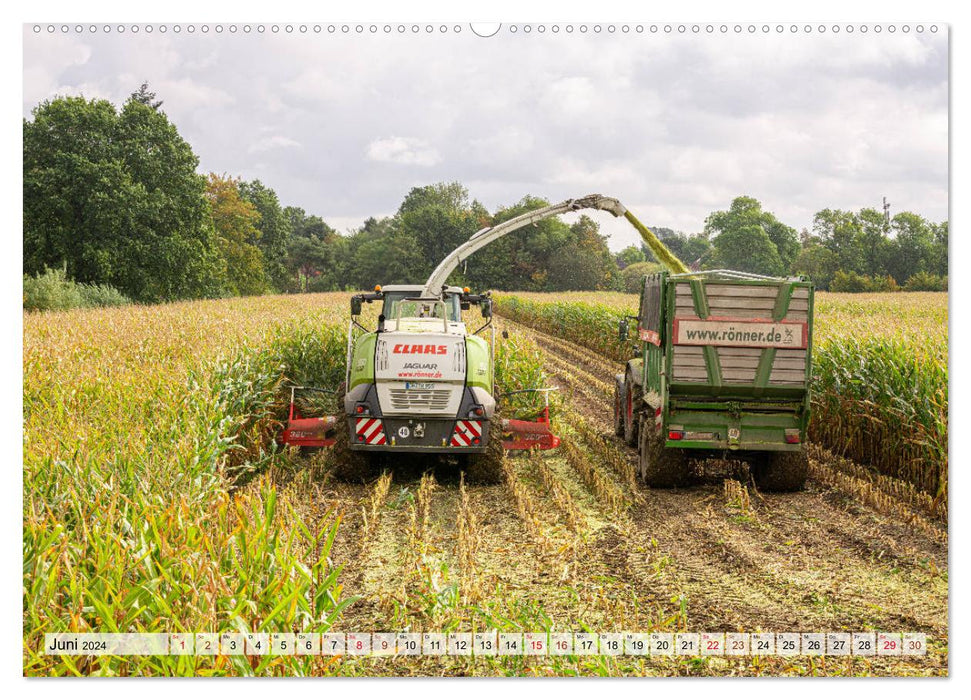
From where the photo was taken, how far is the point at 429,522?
7191 mm

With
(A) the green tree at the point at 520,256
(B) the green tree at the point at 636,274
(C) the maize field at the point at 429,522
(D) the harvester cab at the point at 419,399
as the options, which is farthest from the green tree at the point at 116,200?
(B) the green tree at the point at 636,274

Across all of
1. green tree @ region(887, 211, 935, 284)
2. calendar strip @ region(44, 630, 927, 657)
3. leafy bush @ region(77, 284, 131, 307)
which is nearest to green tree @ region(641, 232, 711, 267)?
green tree @ region(887, 211, 935, 284)

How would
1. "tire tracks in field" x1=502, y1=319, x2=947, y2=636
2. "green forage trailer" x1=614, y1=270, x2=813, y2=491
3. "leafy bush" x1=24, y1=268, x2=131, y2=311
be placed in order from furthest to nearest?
"green forage trailer" x1=614, y1=270, x2=813, y2=491
"leafy bush" x1=24, y1=268, x2=131, y2=311
"tire tracks in field" x1=502, y1=319, x2=947, y2=636

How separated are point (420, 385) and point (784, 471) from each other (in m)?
3.89

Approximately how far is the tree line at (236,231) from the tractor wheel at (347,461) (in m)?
2.09

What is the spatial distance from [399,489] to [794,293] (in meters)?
4.50

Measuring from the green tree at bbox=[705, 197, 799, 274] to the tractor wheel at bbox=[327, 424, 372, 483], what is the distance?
426 centimetres

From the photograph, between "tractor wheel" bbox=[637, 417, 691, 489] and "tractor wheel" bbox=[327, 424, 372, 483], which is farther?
"tractor wheel" bbox=[327, 424, 372, 483]

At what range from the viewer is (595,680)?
10.5ft

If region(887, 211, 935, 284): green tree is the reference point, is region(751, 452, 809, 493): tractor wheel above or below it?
below

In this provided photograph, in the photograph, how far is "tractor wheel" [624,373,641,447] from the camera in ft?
33.1

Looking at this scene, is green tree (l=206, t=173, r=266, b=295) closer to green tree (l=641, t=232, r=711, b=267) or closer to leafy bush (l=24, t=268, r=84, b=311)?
leafy bush (l=24, t=268, r=84, b=311)
